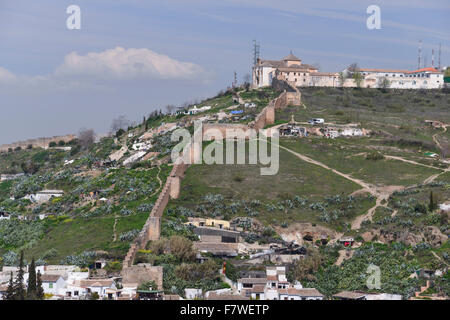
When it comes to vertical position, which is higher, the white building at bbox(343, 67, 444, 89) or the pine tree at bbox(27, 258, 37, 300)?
the white building at bbox(343, 67, 444, 89)

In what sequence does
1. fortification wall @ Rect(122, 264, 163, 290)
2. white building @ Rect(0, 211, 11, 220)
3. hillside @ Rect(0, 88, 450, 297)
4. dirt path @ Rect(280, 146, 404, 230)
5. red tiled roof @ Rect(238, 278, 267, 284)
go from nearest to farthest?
fortification wall @ Rect(122, 264, 163, 290) < red tiled roof @ Rect(238, 278, 267, 284) < hillside @ Rect(0, 88, 450, 297) < dirt path @ Rect(280, 146, 404, 230) < white building @ Rect(0, 211, 11, 220)

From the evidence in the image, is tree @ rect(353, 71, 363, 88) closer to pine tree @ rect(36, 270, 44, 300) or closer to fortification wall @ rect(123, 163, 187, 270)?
fortification wall @ rect(123, 163, 187, 270)

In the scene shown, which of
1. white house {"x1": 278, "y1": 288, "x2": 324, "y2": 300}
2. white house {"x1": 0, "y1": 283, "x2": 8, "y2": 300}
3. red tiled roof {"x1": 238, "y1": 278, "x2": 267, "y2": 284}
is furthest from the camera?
red tiled roof {"x1": 238, "y1": 278, "x2": 267, "y2": 284}

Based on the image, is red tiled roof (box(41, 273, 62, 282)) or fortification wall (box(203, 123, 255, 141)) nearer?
red tiled roof (box(41, 273, 62, 282))

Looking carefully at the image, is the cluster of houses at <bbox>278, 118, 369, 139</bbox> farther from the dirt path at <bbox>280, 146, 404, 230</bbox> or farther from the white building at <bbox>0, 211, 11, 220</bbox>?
the white building at <bbox>0, 211, 11, 220</bbox>

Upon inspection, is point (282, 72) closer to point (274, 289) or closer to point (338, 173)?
point (338, 173)

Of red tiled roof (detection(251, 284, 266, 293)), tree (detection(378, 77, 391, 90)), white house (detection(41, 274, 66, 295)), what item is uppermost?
tree (detection(378, 77, 391, 90))

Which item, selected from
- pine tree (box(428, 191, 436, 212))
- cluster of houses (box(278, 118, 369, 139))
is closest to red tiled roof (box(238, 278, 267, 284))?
pine tree (box(428, 191, 436, 212))

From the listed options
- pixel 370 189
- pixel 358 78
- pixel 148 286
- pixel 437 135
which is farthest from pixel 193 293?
Answer: pixel 358 78

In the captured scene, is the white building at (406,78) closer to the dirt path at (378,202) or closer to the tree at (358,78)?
the tree at (358,78)
